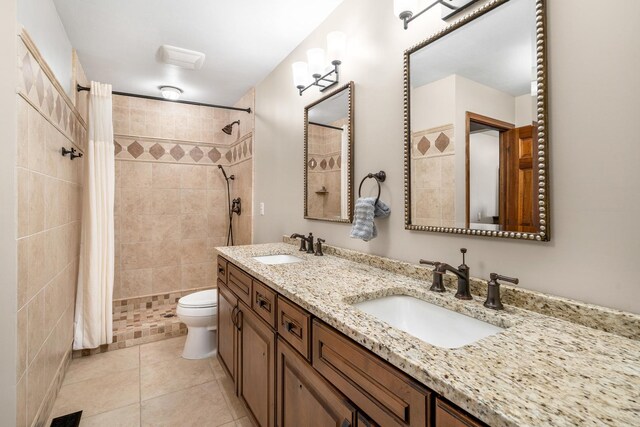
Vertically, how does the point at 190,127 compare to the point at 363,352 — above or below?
above

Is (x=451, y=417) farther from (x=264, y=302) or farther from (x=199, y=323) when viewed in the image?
(x=199, y=323)

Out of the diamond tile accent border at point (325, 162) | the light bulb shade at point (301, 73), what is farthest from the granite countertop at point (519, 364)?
the light bulb shade at point (301, 73)

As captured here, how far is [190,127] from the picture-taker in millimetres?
3555

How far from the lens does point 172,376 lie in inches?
83.7

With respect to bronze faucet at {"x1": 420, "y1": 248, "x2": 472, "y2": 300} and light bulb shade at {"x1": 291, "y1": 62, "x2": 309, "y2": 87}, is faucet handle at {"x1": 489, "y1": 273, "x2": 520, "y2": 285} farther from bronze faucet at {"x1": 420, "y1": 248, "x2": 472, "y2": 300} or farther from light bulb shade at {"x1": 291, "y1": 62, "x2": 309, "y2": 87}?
light bulb shade at {"x1": 291, "y1": 62, "x2": 309, "y2": 87}

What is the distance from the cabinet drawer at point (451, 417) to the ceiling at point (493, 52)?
93 centimetres

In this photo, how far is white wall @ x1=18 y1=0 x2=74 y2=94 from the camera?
4.46ft

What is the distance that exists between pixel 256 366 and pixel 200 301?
3.95 ft

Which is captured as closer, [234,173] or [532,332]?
[532,332]

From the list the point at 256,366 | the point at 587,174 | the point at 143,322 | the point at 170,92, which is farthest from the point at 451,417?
the point at 170,92

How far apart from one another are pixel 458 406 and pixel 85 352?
2.86 meters

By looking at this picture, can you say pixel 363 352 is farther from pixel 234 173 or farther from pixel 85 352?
pixel 234 173

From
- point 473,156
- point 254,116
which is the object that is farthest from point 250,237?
point 473,156

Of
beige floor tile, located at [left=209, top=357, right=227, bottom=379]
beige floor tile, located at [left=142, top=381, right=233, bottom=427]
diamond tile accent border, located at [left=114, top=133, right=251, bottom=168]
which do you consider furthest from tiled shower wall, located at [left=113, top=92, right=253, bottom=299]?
beige floor tile, located at [left=142, top=381, right=233, bottom=427]
